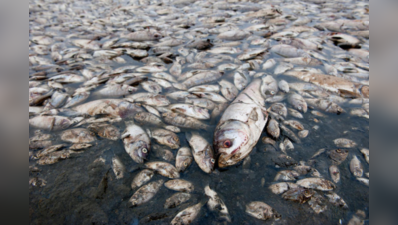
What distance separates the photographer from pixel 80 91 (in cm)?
360

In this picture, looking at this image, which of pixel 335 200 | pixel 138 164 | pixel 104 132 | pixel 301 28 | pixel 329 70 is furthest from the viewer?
pixel 301 28

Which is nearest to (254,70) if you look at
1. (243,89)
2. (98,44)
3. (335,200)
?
(243,89)

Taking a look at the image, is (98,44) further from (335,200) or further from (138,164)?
(335,200)

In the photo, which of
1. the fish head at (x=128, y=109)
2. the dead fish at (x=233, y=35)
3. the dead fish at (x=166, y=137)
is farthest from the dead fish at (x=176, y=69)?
the dead fish at (x=233, y=35)

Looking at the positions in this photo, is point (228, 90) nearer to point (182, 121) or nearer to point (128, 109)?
point (182, 121)

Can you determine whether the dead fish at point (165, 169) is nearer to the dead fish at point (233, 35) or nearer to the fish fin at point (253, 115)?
the fish fin at point (253, 115)

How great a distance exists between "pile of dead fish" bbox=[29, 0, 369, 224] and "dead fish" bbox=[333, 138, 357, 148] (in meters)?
0.01

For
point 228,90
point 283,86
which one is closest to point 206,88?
point 228,90

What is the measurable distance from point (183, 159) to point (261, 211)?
3.02 ft

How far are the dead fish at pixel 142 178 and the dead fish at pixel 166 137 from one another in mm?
436

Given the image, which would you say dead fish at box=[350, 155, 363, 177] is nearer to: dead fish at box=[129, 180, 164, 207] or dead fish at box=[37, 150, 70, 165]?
dead fish at box=[129, 180, 164, 207]

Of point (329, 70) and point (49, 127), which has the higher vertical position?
point (329, 70)

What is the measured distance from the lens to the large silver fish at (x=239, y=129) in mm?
2401
